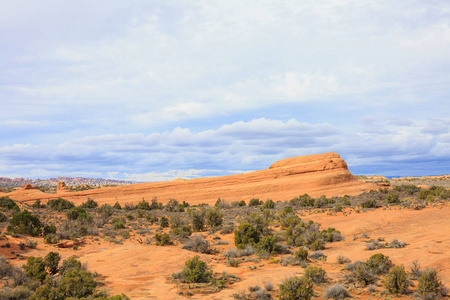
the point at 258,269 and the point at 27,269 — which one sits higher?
the point at 27,269

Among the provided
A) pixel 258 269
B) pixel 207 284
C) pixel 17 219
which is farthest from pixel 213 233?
pixel 17 219

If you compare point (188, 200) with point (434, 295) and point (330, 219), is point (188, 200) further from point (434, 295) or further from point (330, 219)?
point (434, 295)

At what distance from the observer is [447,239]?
15148 mm

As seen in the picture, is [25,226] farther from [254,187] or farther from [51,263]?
[254,187]

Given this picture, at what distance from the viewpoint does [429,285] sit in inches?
369

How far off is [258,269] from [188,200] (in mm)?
33397

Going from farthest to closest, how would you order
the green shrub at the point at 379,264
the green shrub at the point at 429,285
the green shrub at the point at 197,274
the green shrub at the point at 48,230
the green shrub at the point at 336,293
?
1. the green shrub at the point at 48,230
2. the green shrub at the point at 197,274
3. the green shrub at the point at 379,264
4. the green shrub at the point at 336,293
5. the green shrub at the point at 429,285

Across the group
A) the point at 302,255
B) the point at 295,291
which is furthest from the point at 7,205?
the point at 295,291

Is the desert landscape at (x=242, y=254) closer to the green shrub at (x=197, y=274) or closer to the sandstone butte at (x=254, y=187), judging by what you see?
the green shrub at (x=197, y=274)

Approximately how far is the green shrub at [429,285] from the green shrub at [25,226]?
2314cm

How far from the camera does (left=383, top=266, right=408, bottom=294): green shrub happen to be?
388 inches

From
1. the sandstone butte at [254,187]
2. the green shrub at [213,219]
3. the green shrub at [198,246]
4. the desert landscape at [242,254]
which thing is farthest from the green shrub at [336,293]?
the sandstone butte at [254,187]

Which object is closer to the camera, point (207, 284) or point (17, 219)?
point (207, 284)

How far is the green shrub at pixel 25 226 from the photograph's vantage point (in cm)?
2048
